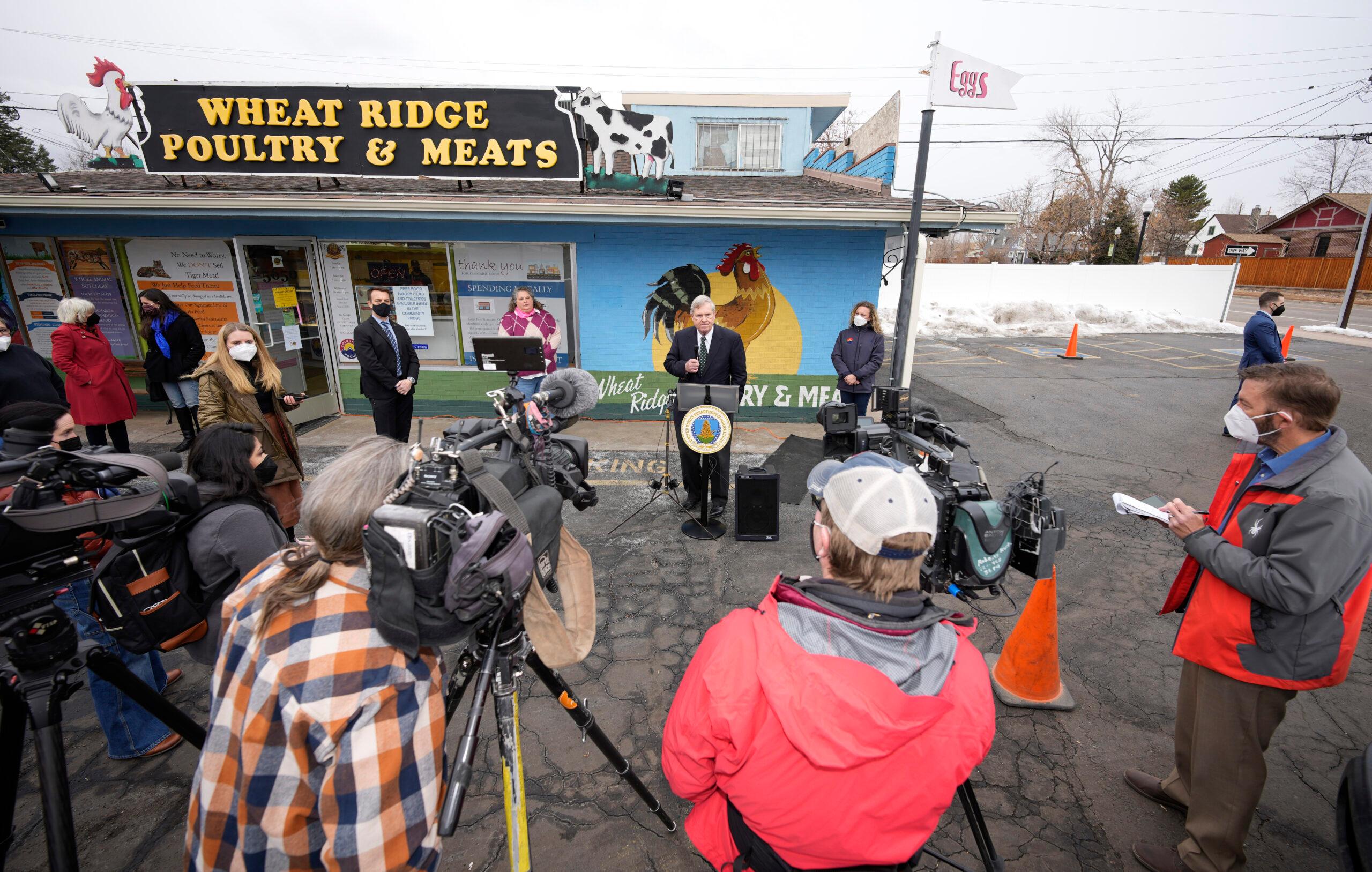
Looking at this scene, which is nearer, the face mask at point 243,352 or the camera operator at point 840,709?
the camera operator at point 840,709

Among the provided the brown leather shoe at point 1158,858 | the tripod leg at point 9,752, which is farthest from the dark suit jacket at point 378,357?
the brown leather shoe at point 1158,858

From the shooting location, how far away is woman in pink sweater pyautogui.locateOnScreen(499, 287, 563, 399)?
6.91m

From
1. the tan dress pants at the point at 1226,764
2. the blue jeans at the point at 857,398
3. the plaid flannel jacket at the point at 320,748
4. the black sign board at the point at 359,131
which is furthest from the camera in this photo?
the black sign board at the point at 359,131

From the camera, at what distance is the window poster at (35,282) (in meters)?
8.27

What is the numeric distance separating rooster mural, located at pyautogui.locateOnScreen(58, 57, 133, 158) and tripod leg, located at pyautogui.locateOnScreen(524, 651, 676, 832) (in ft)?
32.7

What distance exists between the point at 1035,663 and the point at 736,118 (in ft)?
46.2

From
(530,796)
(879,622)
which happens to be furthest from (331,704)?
(530,796)

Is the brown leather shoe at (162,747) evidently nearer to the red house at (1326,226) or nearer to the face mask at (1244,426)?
the face mask at (1244,426)

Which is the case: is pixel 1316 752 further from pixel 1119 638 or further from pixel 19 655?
pixel 19 655

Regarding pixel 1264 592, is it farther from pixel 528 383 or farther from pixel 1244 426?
pixel 528 383

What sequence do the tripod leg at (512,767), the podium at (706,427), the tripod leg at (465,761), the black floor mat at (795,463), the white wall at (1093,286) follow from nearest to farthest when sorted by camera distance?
1. the tripod leg at (465,761)
2. the tripod leg at (512,767)
3. the podium at (706,427)
4. the black floor mat at (795,463)
5. the white wall at (1093,286)

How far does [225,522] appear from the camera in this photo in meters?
2.34

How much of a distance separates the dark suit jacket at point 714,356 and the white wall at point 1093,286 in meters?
19.0

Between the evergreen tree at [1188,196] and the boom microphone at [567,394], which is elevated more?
the evergreen tree at [1188,196]
